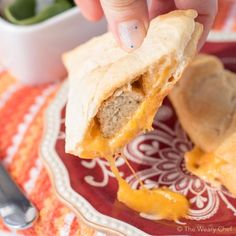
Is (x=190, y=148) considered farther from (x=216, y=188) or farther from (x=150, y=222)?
(x=150, y=222)

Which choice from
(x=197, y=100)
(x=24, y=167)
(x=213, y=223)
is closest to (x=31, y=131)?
(x=24, y=167)

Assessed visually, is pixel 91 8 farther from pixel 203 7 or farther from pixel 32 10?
pixel 32 10

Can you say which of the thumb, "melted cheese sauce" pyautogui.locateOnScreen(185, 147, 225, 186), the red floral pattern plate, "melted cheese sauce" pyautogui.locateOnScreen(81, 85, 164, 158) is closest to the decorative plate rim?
the red floral pattern plate

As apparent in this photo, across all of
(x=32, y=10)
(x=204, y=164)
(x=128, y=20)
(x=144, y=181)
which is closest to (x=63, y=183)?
(x=144, y=181)

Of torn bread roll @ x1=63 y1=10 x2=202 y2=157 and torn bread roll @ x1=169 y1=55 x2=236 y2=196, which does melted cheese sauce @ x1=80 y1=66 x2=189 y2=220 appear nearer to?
torn bread roll @ x1=63 y1=10 x2=202 y2=157

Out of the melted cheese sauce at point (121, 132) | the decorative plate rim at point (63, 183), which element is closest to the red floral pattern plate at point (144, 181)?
the decorative plate rim at point (63, 183)

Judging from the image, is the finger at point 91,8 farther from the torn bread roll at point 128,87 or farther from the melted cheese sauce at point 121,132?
the melted cheese sauce at point 121,132
